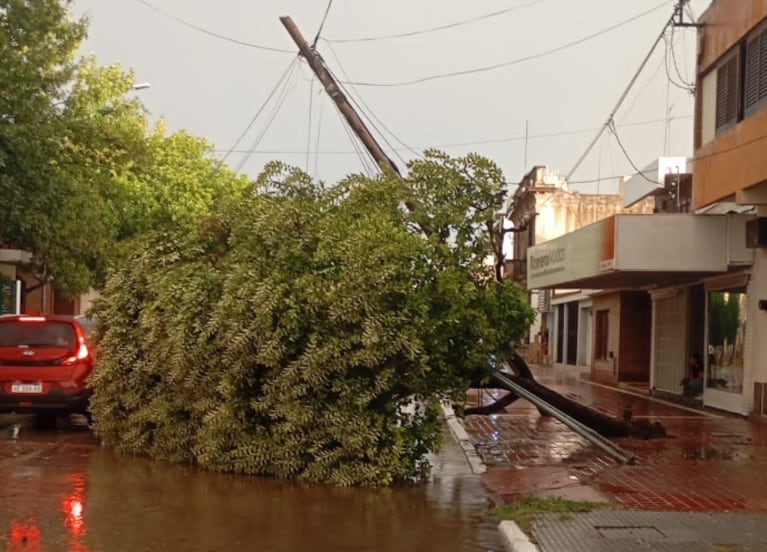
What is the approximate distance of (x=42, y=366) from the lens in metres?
13.6

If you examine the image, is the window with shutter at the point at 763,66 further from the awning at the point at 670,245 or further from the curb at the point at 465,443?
the curb at the point at 465,443

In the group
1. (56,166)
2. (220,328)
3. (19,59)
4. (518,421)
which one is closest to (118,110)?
(56,166)

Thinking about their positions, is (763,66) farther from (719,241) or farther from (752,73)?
(719,241)

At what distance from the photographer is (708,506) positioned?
8.75m

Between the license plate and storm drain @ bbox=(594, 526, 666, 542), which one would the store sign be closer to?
the license plate

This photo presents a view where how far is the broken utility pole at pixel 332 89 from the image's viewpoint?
17125 millimetres

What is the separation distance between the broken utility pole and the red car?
6.03m

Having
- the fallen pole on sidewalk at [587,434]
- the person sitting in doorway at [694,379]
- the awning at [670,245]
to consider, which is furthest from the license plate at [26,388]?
the person sitting in doorway at [694,379]

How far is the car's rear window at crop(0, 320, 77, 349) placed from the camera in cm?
1374

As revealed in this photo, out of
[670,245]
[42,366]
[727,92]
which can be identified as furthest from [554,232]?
[42,366]

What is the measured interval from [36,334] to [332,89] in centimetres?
699

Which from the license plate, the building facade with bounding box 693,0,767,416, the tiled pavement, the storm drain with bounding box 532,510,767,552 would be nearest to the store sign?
the building facade with bounding box 693,0,767,416

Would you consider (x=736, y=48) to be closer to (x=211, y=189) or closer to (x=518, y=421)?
(x=518, y=421)

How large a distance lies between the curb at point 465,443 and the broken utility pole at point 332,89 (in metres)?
4.77
